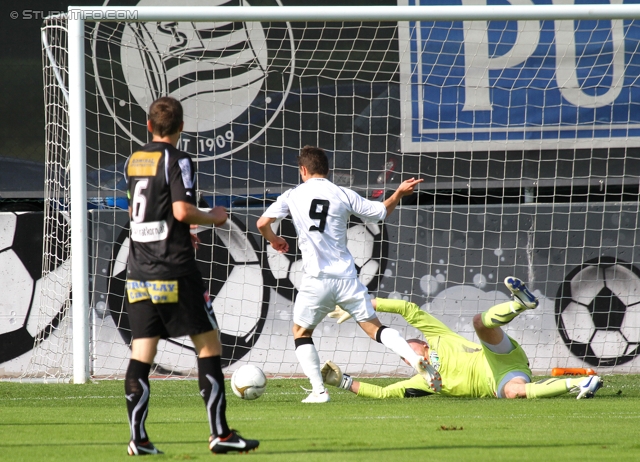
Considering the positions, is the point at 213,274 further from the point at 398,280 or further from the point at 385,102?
the point at 385,102

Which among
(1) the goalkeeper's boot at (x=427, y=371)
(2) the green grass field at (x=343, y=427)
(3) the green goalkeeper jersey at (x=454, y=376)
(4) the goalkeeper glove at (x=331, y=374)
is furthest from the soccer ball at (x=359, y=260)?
(1) the goalkeeper's boot at (x=427, y=371)

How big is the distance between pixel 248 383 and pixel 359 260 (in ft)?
11.8

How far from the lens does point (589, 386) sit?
5965 mm

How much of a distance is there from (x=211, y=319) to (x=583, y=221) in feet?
21.6

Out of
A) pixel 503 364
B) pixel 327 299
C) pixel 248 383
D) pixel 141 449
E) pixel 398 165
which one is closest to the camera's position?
pixel 141 449

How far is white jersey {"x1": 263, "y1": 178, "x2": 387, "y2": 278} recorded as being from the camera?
5973 millimetres

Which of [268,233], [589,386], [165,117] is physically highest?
[165,117]

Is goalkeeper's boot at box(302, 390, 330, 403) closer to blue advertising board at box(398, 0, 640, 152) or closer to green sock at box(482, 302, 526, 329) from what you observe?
green sock at box(482, 302, 526, 329)

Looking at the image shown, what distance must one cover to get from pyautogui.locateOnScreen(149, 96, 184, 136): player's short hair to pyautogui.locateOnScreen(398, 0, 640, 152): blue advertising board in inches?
232

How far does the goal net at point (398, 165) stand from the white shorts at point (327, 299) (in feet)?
10.4

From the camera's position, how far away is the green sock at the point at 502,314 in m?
6.18

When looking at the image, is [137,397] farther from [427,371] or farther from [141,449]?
[427,371]

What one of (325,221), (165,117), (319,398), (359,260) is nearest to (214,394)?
(165,117)

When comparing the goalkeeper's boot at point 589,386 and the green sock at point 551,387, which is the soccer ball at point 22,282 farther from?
the goalkeeper's boot at point 589,386
